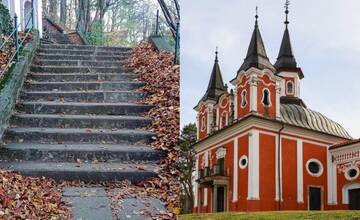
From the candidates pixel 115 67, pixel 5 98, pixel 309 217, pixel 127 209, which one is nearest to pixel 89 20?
pixel 115 67

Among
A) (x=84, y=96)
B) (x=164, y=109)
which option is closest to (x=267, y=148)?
(x=164, y=109)

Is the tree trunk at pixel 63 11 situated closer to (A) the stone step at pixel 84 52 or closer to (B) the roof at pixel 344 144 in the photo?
(A) the stone step at pixel 84 52

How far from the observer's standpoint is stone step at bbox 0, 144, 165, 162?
6.47 feet

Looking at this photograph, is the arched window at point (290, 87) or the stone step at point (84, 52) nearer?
the arched window at point (290, 87)

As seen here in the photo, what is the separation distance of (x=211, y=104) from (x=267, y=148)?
237 mm

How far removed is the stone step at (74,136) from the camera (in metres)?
2.07

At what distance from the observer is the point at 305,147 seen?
173cm

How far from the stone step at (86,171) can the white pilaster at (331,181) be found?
676 mm

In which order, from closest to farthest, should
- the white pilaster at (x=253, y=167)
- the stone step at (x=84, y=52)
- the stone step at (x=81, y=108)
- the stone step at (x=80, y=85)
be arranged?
1. the white pilaster at (x=253, y=167)
2. the stone step at (x=81, y=108)
3. the stone step at (x=80, y=85)
4. the stone step at (x=84, y=52)

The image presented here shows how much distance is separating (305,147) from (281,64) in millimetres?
295

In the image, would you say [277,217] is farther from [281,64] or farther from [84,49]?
[84,49]

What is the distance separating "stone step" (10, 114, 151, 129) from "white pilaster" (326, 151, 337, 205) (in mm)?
948

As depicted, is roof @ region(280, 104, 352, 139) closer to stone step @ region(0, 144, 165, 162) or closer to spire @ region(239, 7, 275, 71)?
spire @ region(239, 7, 275, 71)

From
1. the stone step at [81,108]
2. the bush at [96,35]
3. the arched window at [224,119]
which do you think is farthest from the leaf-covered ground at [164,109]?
the bush at [96,35]
